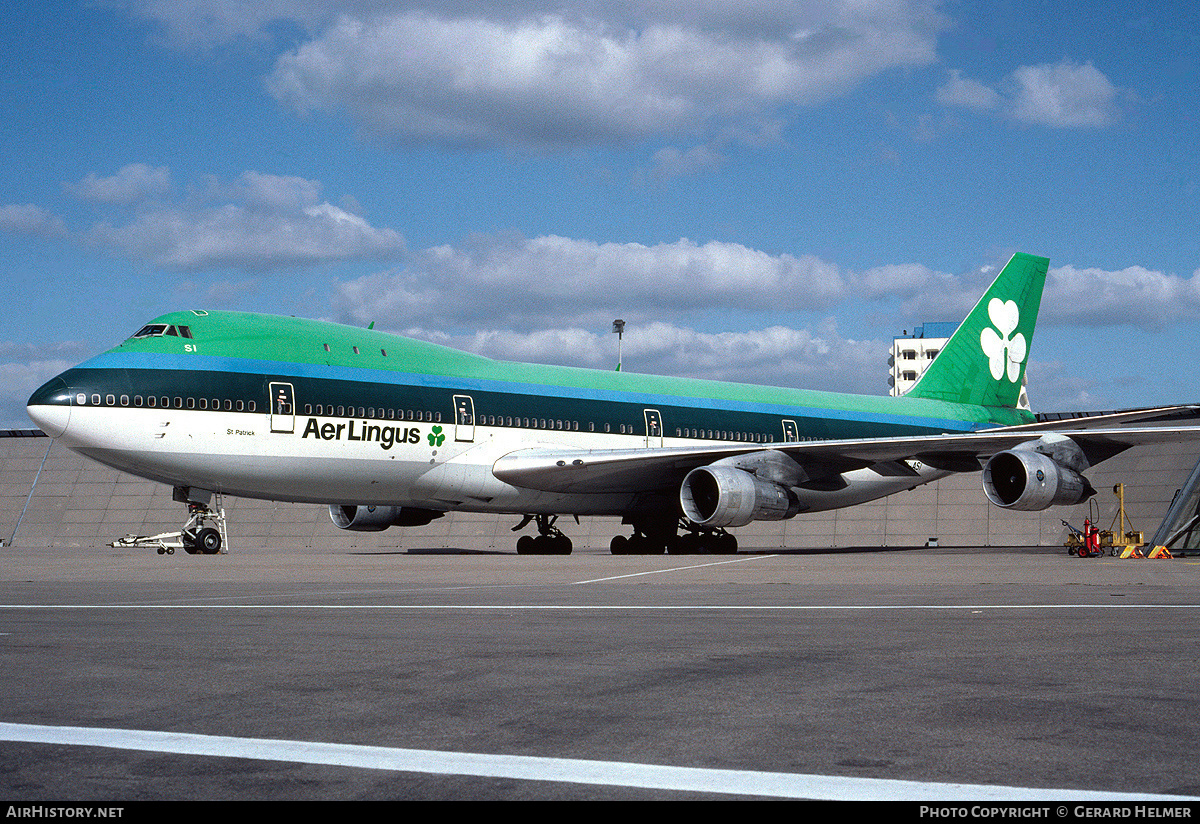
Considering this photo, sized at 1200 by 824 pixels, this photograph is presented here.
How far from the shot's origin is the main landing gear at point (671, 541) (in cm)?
2603

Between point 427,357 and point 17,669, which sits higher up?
point 427,357

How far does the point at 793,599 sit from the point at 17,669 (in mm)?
7115

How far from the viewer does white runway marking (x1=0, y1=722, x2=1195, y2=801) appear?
3402 mm

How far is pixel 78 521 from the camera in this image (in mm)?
38688

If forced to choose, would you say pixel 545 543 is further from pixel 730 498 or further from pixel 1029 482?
pixel 1029 482

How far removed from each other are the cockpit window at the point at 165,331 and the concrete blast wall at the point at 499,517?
14.3 meters

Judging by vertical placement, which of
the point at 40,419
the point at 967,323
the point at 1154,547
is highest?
the point at 967,323

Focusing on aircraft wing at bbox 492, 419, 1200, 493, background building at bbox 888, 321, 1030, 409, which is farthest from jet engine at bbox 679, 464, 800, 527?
background building at bbox 888, 321, 1030, 409

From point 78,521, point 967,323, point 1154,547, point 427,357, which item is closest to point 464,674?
point 427,357

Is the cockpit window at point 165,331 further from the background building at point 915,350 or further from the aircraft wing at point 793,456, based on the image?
the background building at point 915,350

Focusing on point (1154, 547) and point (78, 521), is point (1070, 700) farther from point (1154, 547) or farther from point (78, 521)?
point (78, 521)

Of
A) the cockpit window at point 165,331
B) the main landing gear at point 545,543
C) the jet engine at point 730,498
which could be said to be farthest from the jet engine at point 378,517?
the cockpit window at point 165,331

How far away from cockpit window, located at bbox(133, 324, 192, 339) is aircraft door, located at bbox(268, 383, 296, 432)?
1793mm

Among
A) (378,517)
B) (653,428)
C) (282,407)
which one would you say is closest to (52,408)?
(282,407)
